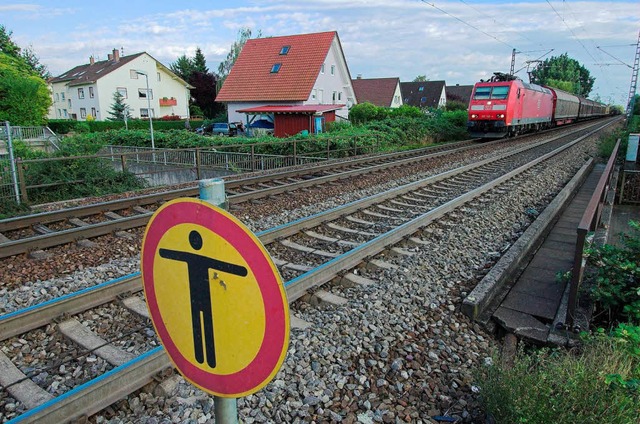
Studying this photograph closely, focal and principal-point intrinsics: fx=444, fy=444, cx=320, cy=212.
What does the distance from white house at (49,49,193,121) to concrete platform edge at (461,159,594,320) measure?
5196cm

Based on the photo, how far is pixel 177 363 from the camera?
1.36m

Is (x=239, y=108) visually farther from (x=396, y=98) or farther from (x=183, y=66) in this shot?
(x=183, y=66)

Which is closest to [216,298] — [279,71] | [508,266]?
[508,266]

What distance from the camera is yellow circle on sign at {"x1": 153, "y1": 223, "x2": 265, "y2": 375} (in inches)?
46.1

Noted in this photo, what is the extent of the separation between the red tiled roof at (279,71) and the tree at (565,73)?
74.4 m

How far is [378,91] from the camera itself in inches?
2335

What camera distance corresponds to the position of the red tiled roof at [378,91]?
58.0 m

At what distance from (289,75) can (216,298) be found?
37.1 m

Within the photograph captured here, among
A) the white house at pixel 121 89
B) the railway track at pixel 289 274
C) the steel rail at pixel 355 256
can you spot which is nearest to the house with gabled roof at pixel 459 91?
the white house at pixel 121 89

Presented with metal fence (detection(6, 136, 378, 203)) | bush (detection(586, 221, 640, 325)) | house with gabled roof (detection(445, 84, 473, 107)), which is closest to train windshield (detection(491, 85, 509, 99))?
metal fence (detection(6, 136, 378, 203))

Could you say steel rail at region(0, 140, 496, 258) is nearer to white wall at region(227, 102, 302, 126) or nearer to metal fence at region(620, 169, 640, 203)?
metal fence at region(620, 169, 640, 203)

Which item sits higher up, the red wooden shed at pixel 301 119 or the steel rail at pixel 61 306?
the red wooden shed at pixel 301 119

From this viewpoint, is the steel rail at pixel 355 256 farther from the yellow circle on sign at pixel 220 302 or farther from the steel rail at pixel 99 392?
the yellow circle on sign at pixel 220 302

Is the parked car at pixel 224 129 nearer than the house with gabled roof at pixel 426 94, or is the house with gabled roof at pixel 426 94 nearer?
the parked car at pixel 224 129
